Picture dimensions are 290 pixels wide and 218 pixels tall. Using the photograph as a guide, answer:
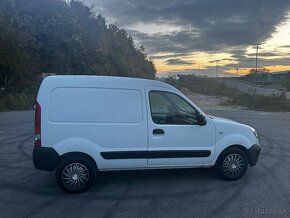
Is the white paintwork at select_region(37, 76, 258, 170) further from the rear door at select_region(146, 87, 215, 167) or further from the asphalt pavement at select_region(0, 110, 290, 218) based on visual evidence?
the asphalt pavement at select_region(0, 110, 290, 218)

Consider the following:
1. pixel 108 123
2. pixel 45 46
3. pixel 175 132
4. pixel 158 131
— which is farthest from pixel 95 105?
pixel 45 46

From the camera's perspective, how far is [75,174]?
608cm

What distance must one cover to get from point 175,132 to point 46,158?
7.19ft

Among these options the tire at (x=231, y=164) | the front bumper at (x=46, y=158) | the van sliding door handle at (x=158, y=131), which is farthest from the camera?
the tire at (x=231, y=164)

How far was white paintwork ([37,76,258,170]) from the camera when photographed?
6.01m

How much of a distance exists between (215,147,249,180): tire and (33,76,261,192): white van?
0.7 inches

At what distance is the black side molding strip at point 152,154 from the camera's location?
6188mm

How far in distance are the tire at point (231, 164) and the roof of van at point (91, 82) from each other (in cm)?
170

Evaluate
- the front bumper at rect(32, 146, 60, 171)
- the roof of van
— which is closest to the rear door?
the roof of van

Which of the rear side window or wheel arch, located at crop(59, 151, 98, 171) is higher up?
the rear side window

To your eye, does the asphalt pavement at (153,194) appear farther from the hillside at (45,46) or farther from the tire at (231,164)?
the hillside at (45,46)

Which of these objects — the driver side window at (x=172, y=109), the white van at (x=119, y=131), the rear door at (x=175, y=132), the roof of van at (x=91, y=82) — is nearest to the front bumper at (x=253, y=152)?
the white van at (x=119, y=131)

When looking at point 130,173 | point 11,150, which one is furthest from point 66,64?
point 130,173

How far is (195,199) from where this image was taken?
574 centimetres
